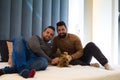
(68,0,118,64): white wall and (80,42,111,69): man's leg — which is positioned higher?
(68,0,118,64): white wall

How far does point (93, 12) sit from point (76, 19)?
1.10 feet

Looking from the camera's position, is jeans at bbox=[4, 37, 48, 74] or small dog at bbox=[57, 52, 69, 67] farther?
small dog at bbox=[57, 52, 69, 67]

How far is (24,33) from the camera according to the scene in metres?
3.20

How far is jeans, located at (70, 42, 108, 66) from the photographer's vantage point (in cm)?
243

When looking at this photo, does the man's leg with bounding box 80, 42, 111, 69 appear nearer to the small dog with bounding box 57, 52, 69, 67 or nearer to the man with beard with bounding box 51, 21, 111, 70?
the man with beard with bounding box 51, 21, 111, 70

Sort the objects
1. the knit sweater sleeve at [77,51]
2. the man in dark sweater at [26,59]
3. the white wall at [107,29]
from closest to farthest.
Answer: the man in dark sweater at [26,59]
the knit sweater sleeve at [77,51]
the white wall at [107,29]

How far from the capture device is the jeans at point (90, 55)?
2.43 m

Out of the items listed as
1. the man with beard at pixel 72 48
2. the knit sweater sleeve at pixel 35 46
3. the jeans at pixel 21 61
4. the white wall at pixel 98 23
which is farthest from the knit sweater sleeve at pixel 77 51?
the white wall at pixel 98 23

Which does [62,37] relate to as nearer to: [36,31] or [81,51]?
[81,51]

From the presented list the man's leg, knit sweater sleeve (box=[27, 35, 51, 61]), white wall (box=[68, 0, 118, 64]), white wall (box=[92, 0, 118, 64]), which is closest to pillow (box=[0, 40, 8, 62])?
knit sweater sleeve (box=[27, 35, 51, 61])

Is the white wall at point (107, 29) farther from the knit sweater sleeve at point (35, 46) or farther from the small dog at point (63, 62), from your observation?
the knit sweater sleeve at point (35, 46)

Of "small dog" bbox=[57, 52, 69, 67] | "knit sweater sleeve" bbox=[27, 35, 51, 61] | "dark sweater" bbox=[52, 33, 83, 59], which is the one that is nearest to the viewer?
"knit sweater sleeve" bbox=[27, 35, 51, 61]

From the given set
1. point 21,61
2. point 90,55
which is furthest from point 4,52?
point 90,55

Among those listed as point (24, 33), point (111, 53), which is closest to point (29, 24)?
point (24, 33)
